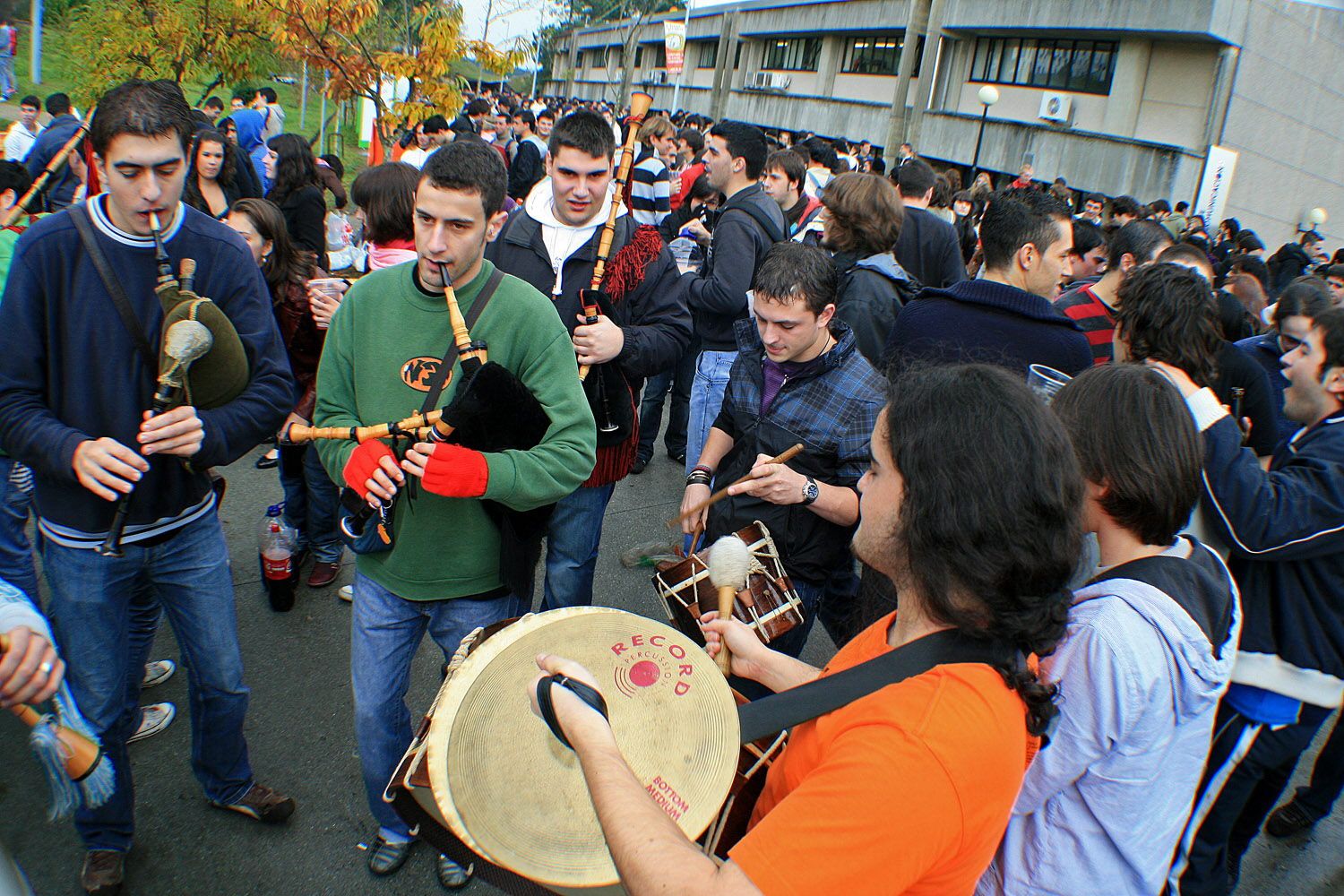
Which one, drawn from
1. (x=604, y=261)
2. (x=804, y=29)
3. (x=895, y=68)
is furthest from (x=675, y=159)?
(x=804, y=29)

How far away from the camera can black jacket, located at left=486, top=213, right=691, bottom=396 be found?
354 centimetres

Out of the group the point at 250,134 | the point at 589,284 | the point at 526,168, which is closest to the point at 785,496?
the point at 589,284

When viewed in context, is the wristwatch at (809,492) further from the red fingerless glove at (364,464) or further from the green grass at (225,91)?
the green grass at (225,91)

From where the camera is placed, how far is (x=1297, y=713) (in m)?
2.94

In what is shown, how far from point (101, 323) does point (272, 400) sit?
51cm

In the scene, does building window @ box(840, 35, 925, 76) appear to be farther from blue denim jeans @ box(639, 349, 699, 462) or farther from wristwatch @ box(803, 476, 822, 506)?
wristwatch @ box(803, 476, 822, 506)

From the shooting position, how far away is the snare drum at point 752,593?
2803mm

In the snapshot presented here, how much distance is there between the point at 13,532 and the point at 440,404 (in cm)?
236

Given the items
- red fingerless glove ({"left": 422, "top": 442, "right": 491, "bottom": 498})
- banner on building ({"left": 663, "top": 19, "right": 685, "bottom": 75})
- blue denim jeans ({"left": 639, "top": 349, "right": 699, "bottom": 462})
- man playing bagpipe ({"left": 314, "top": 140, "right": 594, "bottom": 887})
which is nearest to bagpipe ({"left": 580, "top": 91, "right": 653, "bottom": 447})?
man playing bagpipe ({"left": 314, "top": 140, "right": 594, "bottom": 887})

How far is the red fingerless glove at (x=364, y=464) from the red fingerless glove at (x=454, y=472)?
0.15 meters

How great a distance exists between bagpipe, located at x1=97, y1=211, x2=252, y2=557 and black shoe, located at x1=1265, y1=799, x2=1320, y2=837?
454 centimetres

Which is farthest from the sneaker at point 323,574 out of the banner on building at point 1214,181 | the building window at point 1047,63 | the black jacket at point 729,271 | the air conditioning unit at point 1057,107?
the building window at point 1047,63

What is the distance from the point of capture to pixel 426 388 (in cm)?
257

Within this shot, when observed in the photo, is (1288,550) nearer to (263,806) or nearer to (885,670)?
(885,670)
